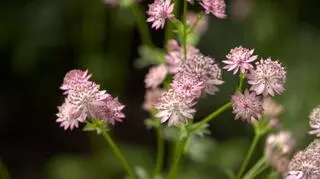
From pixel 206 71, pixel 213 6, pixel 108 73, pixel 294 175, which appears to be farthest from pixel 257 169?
pixel 108 73

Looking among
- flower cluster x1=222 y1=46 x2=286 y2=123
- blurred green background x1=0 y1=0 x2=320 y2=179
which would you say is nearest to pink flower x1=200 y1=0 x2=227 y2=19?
flower cluster x1=222 y1=46 x2=286 y2=123

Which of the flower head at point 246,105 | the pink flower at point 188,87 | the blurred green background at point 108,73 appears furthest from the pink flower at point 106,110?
the blurred green background at point 108,73

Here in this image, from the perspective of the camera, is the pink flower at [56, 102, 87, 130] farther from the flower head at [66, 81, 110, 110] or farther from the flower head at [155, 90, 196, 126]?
the flower head at [155, 90, 196, 126]

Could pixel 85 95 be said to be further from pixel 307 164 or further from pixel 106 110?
pixel 307 164

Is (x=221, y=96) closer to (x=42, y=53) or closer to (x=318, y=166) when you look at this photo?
(x=42, y=53)

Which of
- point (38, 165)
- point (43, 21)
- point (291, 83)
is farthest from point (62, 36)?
point (291, 83)

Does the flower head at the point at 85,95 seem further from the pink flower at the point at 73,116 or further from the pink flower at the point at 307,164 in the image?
the pink flower at the point at 307,164
